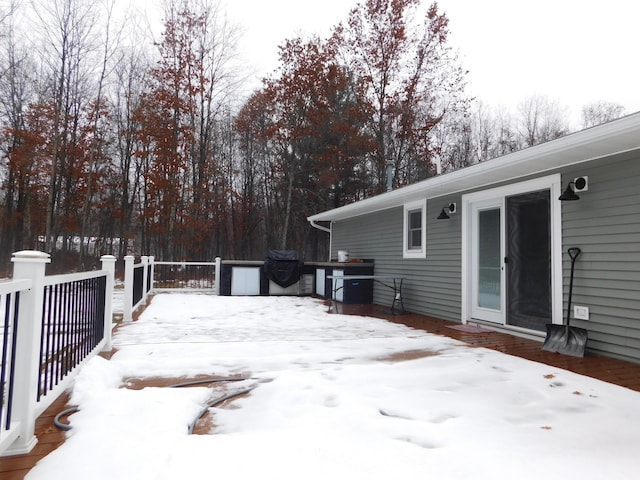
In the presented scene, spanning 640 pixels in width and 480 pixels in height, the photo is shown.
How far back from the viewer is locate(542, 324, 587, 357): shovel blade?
396 cm

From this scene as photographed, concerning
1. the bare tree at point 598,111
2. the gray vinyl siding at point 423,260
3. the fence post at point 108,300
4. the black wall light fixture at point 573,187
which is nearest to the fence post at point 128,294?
the fence post at point 108,300

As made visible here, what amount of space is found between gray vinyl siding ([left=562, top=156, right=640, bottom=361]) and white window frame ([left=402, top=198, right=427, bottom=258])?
2.61 meters

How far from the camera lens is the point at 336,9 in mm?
14328

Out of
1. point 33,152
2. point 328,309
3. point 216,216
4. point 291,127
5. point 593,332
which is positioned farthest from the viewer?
point 216,216

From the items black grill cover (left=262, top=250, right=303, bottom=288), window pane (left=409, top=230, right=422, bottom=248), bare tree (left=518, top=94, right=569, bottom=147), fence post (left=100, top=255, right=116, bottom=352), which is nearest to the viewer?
fence post (left=100, top=255, right=116, bottom=352)

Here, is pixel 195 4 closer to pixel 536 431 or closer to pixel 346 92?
pixel 346 92

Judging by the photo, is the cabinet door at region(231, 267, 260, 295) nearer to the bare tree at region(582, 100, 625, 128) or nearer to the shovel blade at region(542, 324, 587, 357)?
the shovel blade at region(542, 324, 587, 357)

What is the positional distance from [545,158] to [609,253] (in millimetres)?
1075

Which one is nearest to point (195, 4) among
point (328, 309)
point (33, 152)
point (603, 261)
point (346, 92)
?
point (346, 92)

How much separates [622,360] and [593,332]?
36 cm

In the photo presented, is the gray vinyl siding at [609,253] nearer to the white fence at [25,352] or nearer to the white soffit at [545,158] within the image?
the white soffit at [545,158]

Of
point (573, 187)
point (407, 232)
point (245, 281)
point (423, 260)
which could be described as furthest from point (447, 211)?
point (245, 281)

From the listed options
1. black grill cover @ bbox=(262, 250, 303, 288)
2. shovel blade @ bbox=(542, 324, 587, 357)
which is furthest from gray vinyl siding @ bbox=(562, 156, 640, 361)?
black grill cover @ bbox=(262, 250, 303, 288)

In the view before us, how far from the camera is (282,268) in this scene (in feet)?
31.2
